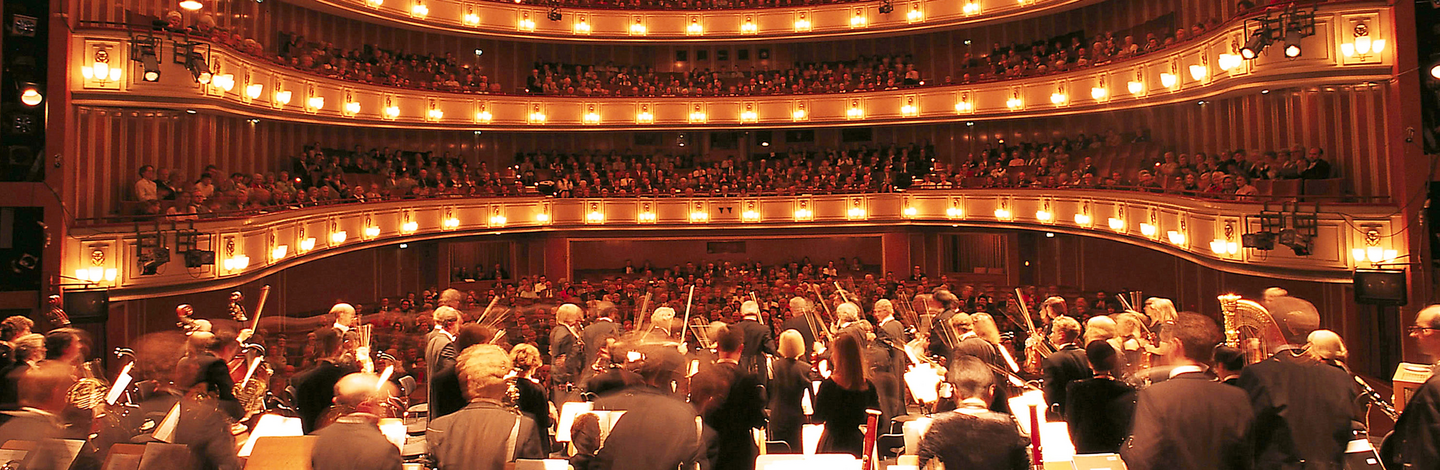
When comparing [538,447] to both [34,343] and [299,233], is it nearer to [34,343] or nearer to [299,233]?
[34,343]

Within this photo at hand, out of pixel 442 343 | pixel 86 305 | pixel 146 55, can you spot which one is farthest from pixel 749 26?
pixel 442 343

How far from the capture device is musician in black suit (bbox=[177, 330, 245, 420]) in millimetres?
5922

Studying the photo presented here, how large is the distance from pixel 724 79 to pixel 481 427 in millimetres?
24563

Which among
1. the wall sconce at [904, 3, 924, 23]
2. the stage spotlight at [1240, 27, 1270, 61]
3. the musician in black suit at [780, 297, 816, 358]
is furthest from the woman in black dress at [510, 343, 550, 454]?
the wall sconce at [904, 3, 924, 23]

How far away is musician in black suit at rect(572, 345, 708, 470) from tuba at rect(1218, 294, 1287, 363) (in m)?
4.75

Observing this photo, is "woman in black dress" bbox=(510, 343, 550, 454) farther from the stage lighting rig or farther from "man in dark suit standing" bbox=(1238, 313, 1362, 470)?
the stage lighting rig

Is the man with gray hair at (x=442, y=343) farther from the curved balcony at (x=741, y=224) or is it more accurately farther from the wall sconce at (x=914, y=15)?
the wall sconce at (x=914, y=15)

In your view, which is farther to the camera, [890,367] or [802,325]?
[802,325]

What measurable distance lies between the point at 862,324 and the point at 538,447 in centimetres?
520

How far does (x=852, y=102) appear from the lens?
26719 mm

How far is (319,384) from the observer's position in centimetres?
675

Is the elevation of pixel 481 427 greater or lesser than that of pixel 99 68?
lesser

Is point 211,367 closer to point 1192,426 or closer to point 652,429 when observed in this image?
point 652,429

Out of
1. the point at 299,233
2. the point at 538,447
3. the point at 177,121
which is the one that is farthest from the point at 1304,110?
the point at 177,121
